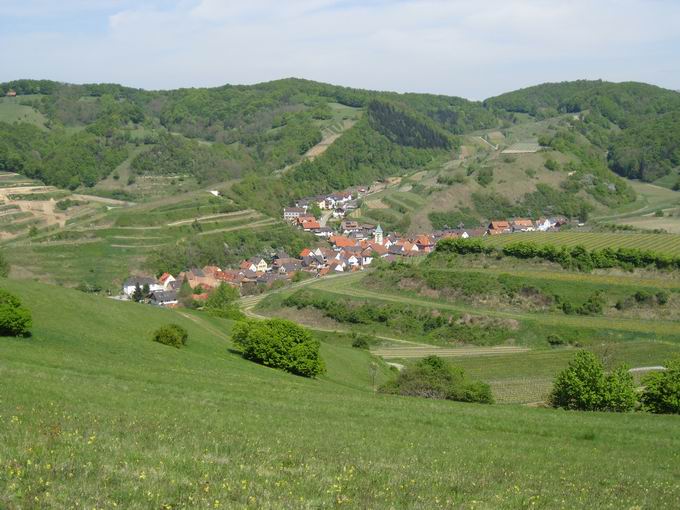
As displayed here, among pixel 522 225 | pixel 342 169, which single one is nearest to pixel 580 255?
pixel 522 225

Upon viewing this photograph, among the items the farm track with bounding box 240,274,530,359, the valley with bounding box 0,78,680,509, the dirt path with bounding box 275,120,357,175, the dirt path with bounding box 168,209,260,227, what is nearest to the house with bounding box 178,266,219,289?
the valley with bounding box 0,78,680,509

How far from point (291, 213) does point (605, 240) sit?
61674mm

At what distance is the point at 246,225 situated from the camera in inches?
4242

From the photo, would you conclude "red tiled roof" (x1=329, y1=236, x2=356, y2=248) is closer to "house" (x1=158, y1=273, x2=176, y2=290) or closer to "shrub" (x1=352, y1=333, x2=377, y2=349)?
"house" (x1=158, y1=273, x2=176, y2=290)

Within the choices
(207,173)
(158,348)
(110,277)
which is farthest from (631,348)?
(207,173)

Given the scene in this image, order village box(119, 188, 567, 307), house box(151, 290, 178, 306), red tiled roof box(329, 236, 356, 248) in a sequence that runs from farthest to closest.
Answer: red tiled roof box(329, 236, 356, 248)
village box(119, 188, 567, 307)
house box(151, 290, 178, 306)

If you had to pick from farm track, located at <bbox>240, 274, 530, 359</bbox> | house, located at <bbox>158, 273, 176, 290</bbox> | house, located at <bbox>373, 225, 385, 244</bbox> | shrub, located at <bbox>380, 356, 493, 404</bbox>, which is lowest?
farm track, located at <bbox>240, 274, 530, 359</bbox>

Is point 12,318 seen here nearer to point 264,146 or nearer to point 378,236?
point 378,236

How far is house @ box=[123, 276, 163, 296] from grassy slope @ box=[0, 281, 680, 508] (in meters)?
52.4

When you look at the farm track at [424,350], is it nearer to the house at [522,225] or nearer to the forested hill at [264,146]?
the house at [522,225]

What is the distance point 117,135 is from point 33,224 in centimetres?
6960

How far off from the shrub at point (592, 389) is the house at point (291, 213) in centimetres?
10160

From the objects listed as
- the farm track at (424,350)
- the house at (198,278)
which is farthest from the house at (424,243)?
the farm track at (424,350)

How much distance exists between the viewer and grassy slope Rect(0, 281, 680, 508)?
8930 mm
